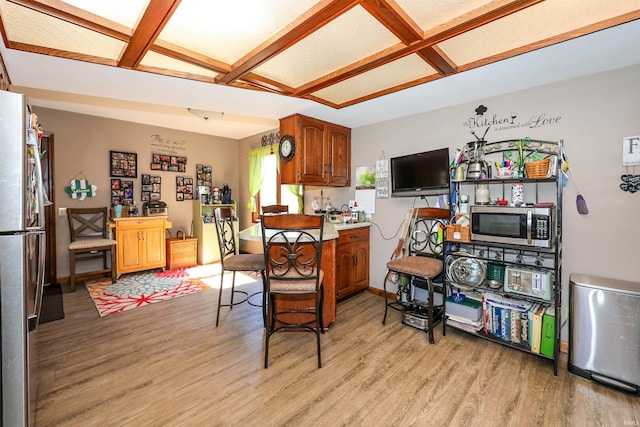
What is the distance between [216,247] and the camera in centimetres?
531

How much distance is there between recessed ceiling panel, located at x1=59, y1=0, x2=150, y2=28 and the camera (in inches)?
58.4

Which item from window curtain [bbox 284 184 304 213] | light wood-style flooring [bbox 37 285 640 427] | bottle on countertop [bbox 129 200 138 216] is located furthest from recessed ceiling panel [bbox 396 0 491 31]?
bottle on countertop [bbox 129 200 138 216]

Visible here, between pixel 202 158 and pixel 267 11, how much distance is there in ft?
14.4

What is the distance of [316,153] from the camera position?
3.49 metres

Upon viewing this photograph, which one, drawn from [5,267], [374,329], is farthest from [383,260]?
[5,267]

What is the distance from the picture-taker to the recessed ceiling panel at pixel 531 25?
150 cm

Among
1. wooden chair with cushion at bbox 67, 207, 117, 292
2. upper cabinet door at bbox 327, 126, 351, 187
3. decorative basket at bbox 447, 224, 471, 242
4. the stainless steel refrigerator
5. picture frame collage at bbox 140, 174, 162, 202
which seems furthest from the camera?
picture frame collage at bbox 140, 174, 162, 202

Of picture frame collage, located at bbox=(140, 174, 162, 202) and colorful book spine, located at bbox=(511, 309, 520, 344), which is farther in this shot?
picture frame collage, located at bbox=(140, 174, 162, 202)

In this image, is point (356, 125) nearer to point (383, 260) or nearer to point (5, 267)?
point (383, 260)

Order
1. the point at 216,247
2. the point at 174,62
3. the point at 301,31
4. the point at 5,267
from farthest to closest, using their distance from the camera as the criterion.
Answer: the point at 216,247 → the point at 174,62 → the point at 301,31 → the point at 5,267

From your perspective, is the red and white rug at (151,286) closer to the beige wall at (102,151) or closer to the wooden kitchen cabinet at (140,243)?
the wooden kitchen cabinet at (140,243)

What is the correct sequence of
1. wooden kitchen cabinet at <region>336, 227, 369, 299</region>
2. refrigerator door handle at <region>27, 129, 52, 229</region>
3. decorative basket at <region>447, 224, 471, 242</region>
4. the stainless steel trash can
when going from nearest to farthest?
refrigerator door handle at <region>27, 129, 52, 229</region>
the stainless steel trash can
decorative basket at <region>447, 224, 471, 242</region>
wooden kitchen cabinet at <region>336, 227, 369, 299</region>

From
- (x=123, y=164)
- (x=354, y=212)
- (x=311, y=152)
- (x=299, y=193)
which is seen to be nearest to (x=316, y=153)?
(x=311, y=152)

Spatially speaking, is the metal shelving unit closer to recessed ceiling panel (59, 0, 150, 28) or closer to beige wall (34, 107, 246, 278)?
recessed ceiling panel (59, 0, 150, 28)
